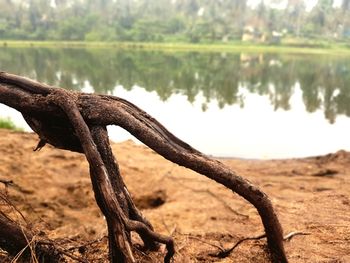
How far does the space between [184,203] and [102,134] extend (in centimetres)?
376

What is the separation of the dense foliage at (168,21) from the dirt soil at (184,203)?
54.2 metres

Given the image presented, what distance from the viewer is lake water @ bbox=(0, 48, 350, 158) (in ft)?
39.2

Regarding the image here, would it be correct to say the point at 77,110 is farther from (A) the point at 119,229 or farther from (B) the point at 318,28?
(B) the point at 318,28

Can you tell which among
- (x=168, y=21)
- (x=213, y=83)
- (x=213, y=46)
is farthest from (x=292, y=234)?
(x=168, y=21)

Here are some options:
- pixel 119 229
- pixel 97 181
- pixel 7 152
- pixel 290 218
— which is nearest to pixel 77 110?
pixel 97 181

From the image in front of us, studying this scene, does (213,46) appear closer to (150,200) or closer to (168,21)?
(168,21)

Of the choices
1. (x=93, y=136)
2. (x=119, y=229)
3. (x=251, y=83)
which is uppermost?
(x=93, y=136)

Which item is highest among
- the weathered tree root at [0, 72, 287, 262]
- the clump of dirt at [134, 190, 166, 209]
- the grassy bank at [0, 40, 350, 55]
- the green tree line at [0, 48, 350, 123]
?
the weathered tree root at [0, 72, 287, 262]

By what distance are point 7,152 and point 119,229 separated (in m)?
5.72

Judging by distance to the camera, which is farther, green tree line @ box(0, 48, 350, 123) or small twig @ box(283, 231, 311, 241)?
green tree line @ box(0, 48, 350, 123)

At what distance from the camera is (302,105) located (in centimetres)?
1714

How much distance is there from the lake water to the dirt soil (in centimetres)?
314

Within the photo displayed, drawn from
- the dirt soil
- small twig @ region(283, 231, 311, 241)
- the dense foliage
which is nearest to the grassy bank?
the dense foliage

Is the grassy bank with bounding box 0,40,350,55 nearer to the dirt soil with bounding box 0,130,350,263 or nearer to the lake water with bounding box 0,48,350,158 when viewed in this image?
the lake water with bounding box 0,48,350,158
